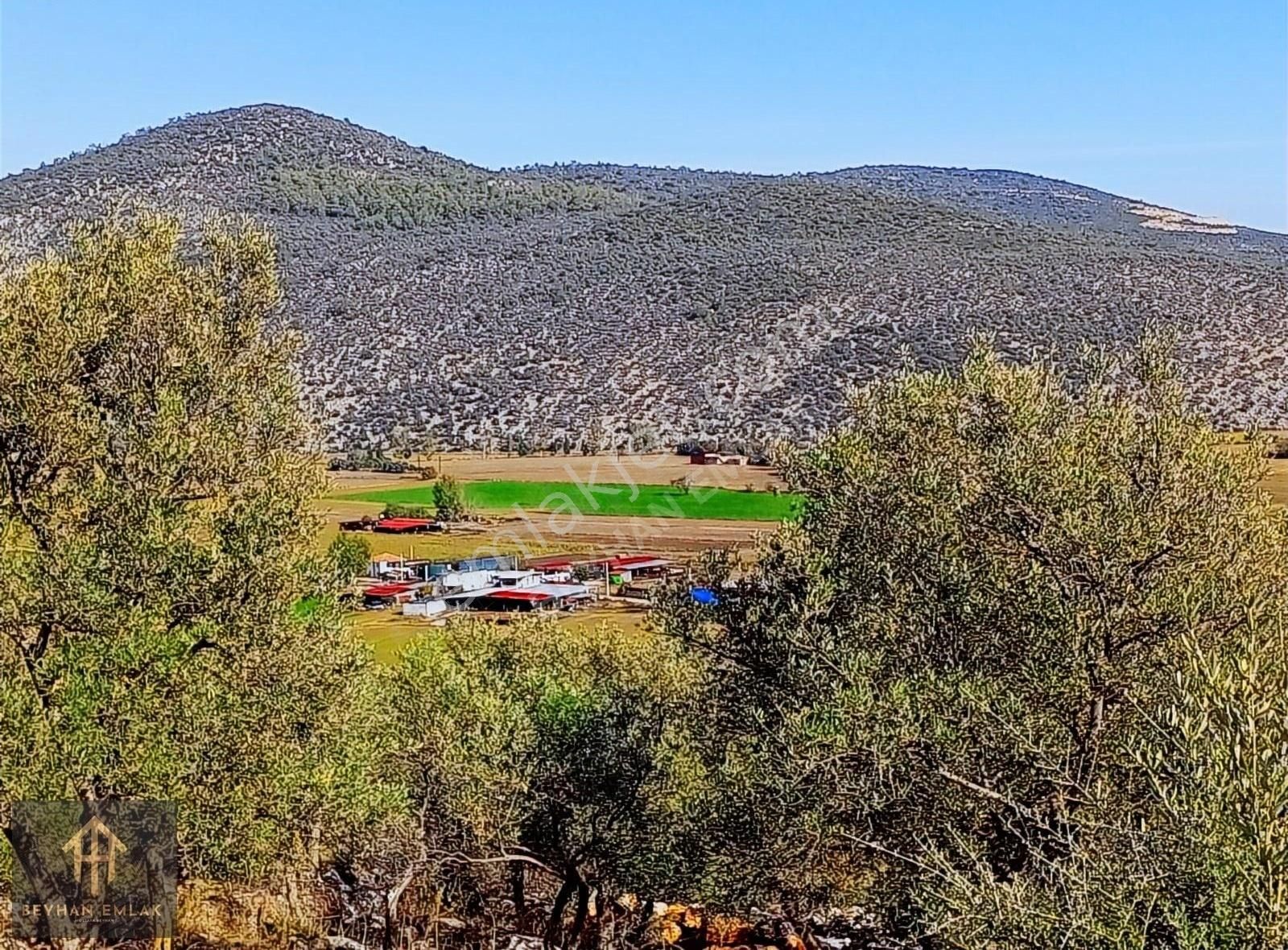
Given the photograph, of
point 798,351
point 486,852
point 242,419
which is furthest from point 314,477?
point 798,351

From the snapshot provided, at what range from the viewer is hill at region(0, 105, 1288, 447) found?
50094 millimetres

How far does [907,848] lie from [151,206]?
8.52m

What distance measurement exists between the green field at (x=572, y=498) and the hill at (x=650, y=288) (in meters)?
2.55

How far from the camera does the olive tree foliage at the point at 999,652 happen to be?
21.9 feet

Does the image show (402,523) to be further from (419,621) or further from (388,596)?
(419,621)

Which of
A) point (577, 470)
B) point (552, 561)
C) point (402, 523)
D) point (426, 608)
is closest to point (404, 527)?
point (402, 523)

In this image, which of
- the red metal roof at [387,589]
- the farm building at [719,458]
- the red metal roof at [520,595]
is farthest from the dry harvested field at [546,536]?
the red metal roof at [520,595]

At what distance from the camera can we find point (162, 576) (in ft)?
29.6

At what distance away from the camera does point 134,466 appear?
30.6 ft

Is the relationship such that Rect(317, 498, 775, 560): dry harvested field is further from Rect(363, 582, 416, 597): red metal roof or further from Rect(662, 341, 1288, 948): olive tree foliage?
Rect(662, 341, 1288, 948): olive tree foliage

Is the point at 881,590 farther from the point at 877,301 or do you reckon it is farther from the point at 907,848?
the point at 877,301

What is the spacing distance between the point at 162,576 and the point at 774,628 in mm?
4672

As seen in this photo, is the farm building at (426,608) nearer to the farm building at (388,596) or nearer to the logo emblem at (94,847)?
the farm building at (388,596)

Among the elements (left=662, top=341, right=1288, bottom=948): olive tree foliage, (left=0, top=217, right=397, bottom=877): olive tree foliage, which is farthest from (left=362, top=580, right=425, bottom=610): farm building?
(left=662, top=341, right=1288, bottom=948): olive tree foliage
